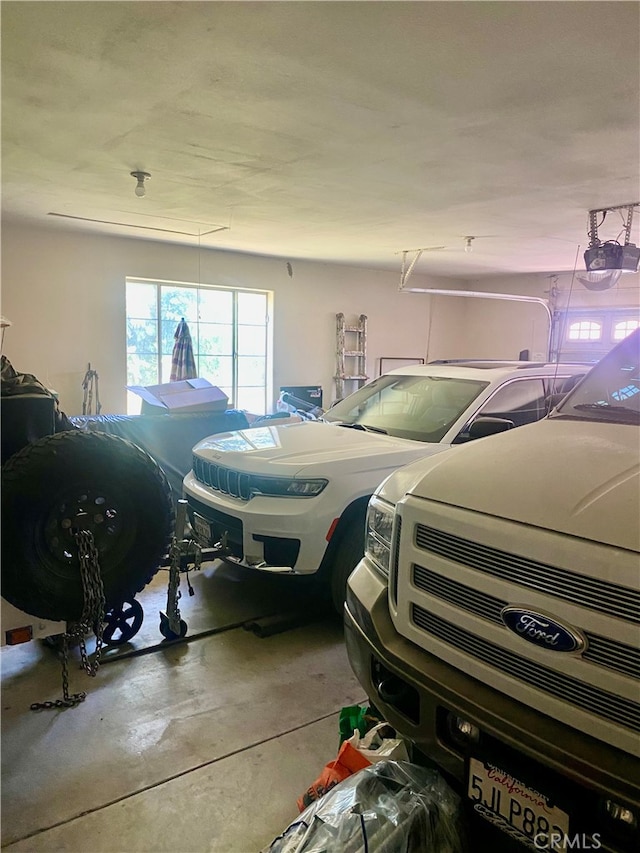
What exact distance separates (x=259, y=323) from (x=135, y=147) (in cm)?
513

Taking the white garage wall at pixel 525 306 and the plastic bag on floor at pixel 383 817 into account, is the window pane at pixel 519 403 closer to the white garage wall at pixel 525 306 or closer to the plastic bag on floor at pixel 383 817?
the plastic bag on floor at pixel 383 817

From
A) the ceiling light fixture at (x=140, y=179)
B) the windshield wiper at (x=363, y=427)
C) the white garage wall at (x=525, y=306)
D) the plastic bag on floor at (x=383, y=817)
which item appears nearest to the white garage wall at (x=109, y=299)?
the white garage wall at (x=525, y=306)

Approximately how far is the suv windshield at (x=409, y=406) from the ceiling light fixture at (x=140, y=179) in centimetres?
226

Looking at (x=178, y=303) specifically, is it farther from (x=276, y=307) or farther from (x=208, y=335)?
(x=276, y=307)

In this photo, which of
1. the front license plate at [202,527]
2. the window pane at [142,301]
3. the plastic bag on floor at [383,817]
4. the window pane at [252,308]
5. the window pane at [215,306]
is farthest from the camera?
the window pane at [252,308]

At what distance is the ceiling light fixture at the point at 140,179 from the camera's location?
4.21m

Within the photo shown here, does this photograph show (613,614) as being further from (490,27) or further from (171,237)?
(171,237)

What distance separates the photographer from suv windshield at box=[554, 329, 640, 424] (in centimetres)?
206

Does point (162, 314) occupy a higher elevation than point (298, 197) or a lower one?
lower

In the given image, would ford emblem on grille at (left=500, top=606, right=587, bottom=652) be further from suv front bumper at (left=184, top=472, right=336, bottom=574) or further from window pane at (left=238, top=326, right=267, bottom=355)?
window pane at (left=238, top=326, right=267, bottom=355)

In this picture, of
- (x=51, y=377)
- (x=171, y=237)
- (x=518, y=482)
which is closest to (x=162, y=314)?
(x=171, y=237)

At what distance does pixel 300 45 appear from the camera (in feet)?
7.55

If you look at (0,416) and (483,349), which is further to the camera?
(483,349)

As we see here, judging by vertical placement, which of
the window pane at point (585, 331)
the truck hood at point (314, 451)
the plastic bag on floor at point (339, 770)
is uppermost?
the window pane at point (585, 331)
